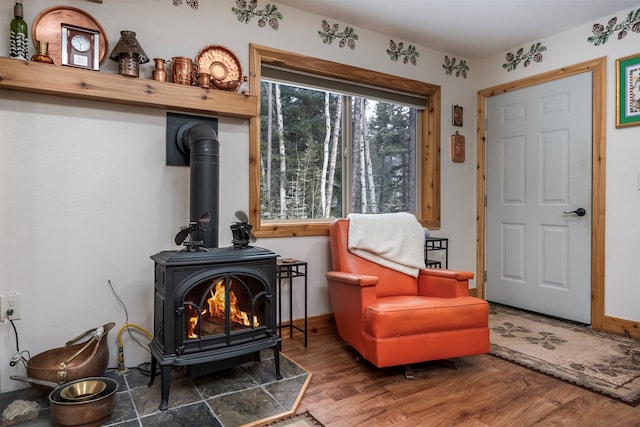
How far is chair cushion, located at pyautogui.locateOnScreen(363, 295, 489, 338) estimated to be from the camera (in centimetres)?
215

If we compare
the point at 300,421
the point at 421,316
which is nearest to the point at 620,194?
the point at 421,316

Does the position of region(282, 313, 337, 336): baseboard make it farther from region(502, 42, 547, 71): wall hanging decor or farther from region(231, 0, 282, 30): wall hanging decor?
region(502, 42, 547, 71): wall hanging decor

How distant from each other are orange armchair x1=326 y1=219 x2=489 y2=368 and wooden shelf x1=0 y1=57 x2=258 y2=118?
1269mm

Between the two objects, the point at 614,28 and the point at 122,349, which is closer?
the point at 122,349

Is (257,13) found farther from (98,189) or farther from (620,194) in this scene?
(620,194)

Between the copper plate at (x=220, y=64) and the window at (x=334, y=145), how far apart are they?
0.15m

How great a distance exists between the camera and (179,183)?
2.46m

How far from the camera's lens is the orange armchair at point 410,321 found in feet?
7.06

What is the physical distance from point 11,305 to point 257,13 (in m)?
2.28

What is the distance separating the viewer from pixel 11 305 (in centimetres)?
202

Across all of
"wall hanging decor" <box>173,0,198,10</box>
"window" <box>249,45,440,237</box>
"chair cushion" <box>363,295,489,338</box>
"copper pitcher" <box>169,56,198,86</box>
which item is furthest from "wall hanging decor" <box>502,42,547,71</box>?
Result: "copper pitcher" <box>169,56,198,86</box>

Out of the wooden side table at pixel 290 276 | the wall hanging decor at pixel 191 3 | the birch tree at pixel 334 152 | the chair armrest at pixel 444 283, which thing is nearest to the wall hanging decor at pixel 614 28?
the birch tree at pixel 334 152

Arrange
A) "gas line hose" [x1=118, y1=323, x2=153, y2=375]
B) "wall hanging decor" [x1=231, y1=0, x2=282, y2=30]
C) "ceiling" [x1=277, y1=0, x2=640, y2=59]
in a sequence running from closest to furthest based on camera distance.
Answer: "gas line hose" [x1=118, y1=323, x2=153, y2=375]
"wall hanging decor" [x1=231, y1=0, x2=282, y2=30]
"ceiling" [x1=277, y1=0, x2=640, y2=59]

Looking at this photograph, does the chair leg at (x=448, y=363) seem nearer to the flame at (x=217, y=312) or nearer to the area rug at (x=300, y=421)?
the area rug at (x=300, y=421)
